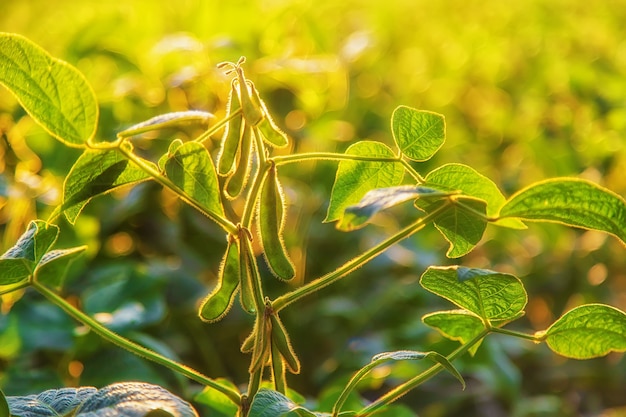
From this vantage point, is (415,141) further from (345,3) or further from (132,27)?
(345,3)

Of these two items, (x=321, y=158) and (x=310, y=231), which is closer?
(x=321, y=158)

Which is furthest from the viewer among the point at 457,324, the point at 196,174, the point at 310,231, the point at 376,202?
the point at 310,231

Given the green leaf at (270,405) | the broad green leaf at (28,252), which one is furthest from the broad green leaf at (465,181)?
the broad green leaf at (28,252)

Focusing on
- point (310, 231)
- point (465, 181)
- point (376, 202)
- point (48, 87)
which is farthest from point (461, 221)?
point (310, 231)

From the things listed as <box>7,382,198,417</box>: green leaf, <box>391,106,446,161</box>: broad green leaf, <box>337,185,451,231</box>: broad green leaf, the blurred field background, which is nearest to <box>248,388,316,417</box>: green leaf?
<box>7,382,198,417</box>: green leaf

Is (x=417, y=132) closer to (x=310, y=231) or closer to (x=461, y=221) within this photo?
(x=461, y=221)

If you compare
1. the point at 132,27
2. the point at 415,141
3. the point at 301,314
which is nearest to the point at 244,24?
the point at 132,27

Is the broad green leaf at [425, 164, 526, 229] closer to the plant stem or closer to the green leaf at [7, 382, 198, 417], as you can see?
the plant stem
